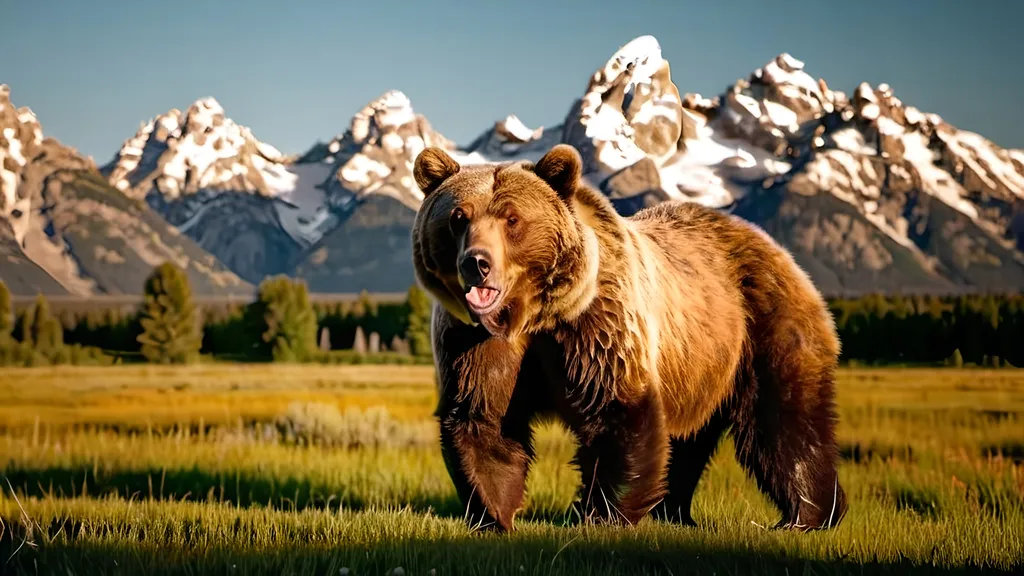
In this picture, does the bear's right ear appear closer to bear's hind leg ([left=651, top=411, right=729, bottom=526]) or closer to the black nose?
the black nose

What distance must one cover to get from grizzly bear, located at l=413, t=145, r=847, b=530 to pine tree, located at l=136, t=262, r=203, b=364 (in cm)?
4961

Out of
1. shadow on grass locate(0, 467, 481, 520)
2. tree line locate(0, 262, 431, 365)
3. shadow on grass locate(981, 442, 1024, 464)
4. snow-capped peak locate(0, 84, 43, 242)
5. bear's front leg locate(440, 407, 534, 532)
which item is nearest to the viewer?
bear's front leg locate(440, 407, 534, 532)

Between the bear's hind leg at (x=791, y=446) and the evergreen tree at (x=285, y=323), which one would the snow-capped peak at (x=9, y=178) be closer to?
the evergreen tree at (x=285, y=323)

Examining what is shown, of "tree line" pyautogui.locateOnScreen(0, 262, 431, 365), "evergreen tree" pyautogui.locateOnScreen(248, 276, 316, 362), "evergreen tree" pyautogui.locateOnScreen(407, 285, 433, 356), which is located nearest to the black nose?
"tree line" pyautogui.locateOnScreen(0, 262, 431, 365)

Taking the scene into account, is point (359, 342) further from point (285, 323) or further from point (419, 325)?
point (285, 323)

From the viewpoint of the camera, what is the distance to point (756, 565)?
489 cm

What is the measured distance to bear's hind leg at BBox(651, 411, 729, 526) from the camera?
7262mm

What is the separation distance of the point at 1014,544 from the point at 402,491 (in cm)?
505

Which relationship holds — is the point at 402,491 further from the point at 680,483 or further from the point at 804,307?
the point at 804,307

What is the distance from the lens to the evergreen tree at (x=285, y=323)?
59719 mm

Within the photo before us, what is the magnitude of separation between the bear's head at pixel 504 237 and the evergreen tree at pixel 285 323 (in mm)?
55141

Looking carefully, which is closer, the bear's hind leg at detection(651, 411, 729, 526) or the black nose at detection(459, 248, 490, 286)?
the black nose at detection(459, 248, 490, 286)

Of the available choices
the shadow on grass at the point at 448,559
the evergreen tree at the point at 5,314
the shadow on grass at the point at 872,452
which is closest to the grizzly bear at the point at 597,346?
the shadow on grass at the point at 448,559

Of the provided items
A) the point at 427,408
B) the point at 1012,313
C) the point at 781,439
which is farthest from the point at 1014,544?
the point at 1012,313
